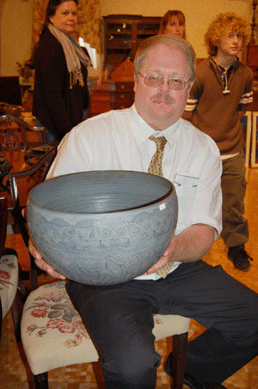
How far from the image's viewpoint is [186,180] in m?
1.21

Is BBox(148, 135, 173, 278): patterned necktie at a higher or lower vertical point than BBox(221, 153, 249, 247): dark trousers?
higher

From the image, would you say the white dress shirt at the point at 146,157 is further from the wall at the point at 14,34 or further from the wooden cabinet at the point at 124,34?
the wall at the point at 14,34

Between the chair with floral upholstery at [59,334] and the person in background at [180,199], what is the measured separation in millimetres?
54

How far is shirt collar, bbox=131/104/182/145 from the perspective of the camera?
1195mm

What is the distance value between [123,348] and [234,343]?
1.38ft

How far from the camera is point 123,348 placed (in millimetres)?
931

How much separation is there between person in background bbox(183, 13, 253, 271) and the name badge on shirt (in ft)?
3.90

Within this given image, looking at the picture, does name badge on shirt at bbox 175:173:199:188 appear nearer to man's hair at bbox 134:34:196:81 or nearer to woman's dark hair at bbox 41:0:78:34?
man's hair at bbox 134:34:196:81

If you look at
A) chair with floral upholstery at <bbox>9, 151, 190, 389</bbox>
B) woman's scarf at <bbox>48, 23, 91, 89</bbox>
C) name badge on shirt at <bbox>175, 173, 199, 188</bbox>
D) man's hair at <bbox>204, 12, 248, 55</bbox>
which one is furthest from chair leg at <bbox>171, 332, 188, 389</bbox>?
man's hair at <bbox>204, 12, 248, 55</bbox>

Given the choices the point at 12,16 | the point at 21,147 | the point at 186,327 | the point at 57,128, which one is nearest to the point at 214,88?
the point at 57,128

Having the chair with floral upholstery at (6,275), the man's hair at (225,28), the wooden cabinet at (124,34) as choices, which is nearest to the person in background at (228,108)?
the man's hair at (225,28)

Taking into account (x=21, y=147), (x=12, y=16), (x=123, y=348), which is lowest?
(x=123, y=348)

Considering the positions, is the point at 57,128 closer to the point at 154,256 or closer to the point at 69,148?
the point at 69,148

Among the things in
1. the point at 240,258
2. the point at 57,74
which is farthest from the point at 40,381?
the point at 57,74
